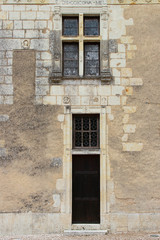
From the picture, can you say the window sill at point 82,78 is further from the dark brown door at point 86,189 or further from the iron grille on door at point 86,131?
the dark brown door at point 86,189

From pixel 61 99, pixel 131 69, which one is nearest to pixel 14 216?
pixel 61 99

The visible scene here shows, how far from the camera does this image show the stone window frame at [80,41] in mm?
7680

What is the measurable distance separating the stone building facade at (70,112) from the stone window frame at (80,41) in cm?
2

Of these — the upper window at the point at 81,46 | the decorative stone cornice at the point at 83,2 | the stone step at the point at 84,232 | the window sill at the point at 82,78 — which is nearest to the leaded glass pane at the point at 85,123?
the window sill at the point at 82,78

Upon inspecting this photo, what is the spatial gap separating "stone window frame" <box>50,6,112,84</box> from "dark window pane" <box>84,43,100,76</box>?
0.52 ft

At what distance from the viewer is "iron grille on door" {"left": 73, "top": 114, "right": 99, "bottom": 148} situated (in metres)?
7.67

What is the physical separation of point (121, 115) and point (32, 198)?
274 cm

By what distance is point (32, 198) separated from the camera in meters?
7.37

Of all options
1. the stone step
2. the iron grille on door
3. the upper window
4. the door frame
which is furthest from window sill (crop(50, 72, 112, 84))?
the stone step

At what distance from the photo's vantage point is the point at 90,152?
7535 millimetres

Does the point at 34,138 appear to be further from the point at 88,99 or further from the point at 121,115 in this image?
the point at 121,115

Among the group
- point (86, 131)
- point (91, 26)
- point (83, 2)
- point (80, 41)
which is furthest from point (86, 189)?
point (83, 2)

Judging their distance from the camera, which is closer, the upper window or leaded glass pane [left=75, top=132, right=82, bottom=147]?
leaded glass pane [left=75, top=132, right=82, bottom=147]

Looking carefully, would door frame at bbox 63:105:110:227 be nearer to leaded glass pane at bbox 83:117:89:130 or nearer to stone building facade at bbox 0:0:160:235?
stone building facade at bbox 0:0:160:235
